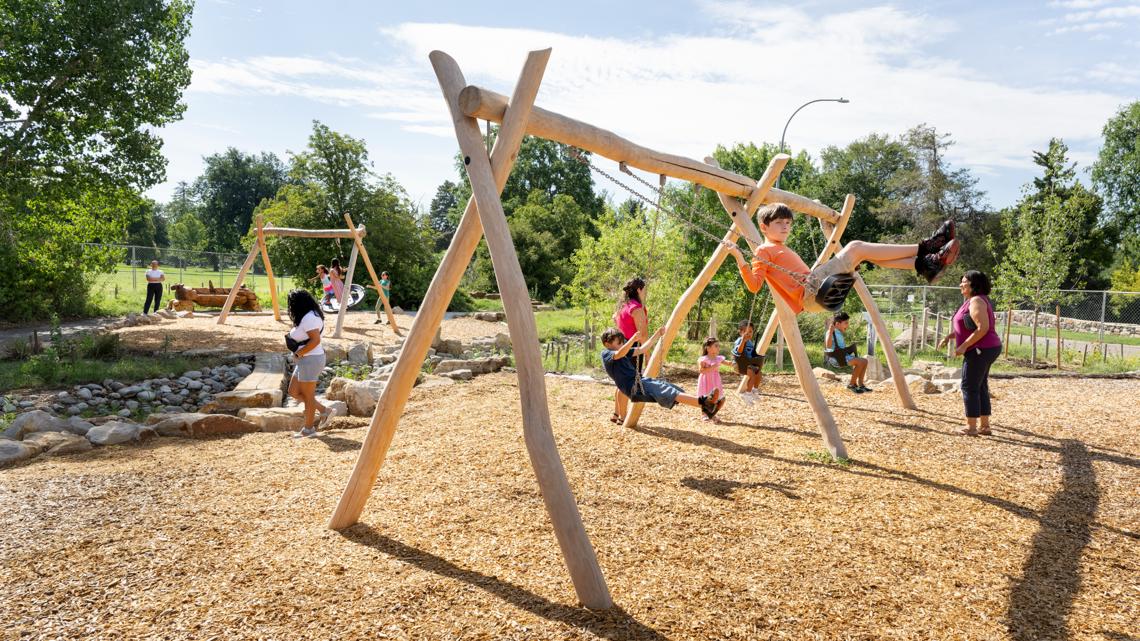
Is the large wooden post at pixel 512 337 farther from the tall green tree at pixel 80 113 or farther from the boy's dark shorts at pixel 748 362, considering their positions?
the tall green tree at pixel 80 113

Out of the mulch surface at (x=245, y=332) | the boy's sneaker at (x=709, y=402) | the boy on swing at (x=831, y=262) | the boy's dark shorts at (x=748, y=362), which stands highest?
the boy on swing at (x=831, y=262)

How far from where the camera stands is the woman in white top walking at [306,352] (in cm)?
677

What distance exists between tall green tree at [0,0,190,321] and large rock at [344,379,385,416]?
9.48 metres

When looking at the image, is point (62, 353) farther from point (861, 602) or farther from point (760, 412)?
point (861, 602)

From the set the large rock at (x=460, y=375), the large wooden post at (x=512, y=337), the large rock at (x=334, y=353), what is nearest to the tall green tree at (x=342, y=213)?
the large rock at (x=334, y=353)

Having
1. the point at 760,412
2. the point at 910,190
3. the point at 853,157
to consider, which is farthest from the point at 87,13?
the point at 853,157

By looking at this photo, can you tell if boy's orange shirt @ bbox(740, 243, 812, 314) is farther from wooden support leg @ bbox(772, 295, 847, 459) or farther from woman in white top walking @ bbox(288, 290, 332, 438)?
woman in white top walking @ bbox(288, 290, 332, 438)

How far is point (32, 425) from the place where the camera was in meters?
6.67

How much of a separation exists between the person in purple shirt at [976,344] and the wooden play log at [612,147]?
1905 mm

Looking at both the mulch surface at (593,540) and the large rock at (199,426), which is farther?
the large rock at (199,426)

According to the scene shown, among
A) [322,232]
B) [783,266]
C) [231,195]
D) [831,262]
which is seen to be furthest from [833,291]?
[231,195]

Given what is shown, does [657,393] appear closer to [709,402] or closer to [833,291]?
[709,402]

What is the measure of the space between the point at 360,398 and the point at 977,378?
7031mm

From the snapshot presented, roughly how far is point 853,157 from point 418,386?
45.9 m
